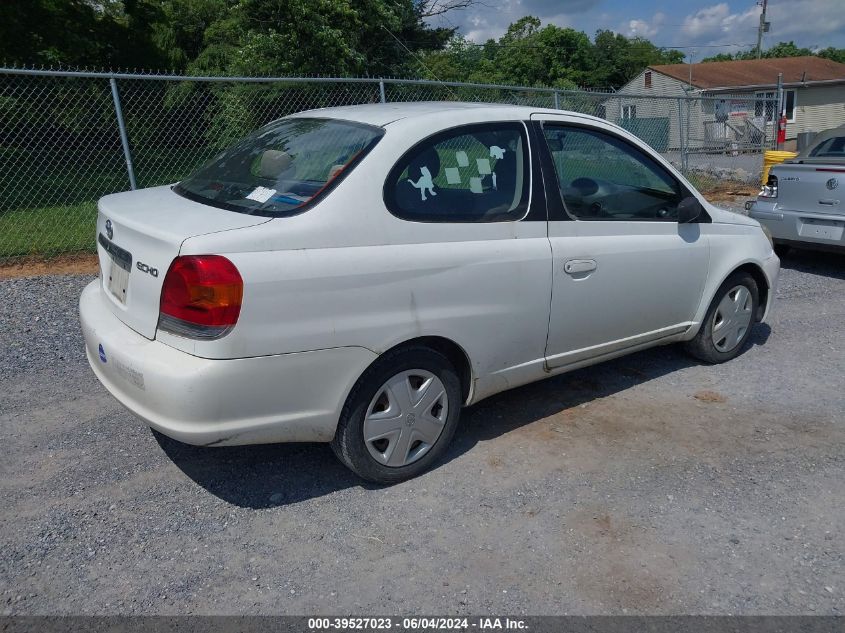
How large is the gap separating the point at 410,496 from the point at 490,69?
61.3m

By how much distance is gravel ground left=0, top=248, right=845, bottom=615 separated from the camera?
2.89m

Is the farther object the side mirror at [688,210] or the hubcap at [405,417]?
the side mirror at [688,210]

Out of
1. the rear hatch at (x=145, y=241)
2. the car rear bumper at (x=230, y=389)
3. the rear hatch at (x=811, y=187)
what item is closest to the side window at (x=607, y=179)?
the car rear bumper at (x=230, y=389)

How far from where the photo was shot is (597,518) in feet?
11.2

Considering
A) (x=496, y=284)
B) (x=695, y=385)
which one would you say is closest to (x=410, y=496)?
(x=496, y=284)

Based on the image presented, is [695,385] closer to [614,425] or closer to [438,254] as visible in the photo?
[614,425]

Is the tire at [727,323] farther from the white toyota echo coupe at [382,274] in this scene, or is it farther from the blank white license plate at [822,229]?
the blank white license plate at [822,229]

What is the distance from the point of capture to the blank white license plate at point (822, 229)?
7535mm

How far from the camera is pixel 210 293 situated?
9.65 ft

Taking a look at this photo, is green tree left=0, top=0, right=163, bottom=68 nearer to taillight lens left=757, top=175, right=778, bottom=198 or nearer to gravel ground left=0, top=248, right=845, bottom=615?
gravel ground left=0, top=248, right=845, bottom=615

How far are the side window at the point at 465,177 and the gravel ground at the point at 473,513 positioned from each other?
4.34 feet

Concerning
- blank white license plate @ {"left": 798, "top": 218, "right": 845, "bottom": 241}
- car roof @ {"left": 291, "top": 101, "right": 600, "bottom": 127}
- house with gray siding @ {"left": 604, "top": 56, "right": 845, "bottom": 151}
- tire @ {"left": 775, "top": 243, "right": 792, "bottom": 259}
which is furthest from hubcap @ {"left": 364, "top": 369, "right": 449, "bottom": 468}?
house with gray siding @ {"left": 604, "top": 56, "right": 845, "bottom": 151}

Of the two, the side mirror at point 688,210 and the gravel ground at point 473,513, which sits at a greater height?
the side mirror at point 688,210

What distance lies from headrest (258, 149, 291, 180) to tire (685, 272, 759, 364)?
3.03 meters
